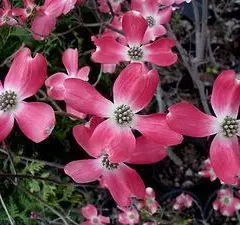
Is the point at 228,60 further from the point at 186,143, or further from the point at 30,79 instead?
the point at 30,79

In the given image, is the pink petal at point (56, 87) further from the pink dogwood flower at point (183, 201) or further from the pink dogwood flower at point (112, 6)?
the pink dogwood flower at point (183, 201)

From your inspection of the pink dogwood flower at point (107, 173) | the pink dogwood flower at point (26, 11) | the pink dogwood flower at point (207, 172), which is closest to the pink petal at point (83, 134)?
the pink dogwood flower at point (107, 173)

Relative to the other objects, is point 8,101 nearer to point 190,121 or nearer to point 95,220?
point 190,121

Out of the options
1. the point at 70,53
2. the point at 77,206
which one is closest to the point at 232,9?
the point at 77,206

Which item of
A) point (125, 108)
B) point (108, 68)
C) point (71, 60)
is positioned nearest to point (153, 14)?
point (108, 68)

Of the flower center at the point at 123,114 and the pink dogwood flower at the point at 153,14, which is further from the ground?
the pink dogwood flower at the point at 153,14

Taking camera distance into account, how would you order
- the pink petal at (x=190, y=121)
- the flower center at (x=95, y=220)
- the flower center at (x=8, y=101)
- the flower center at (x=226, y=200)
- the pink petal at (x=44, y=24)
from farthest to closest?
1. the flower center at (x=226, y=200)
2. the flower center at (x=95, y=220)
3. the pink petal at (x=44, y=24)
4. the flower center at (x=8, y=101)
5. the pink petal at (x=190, y=121)
